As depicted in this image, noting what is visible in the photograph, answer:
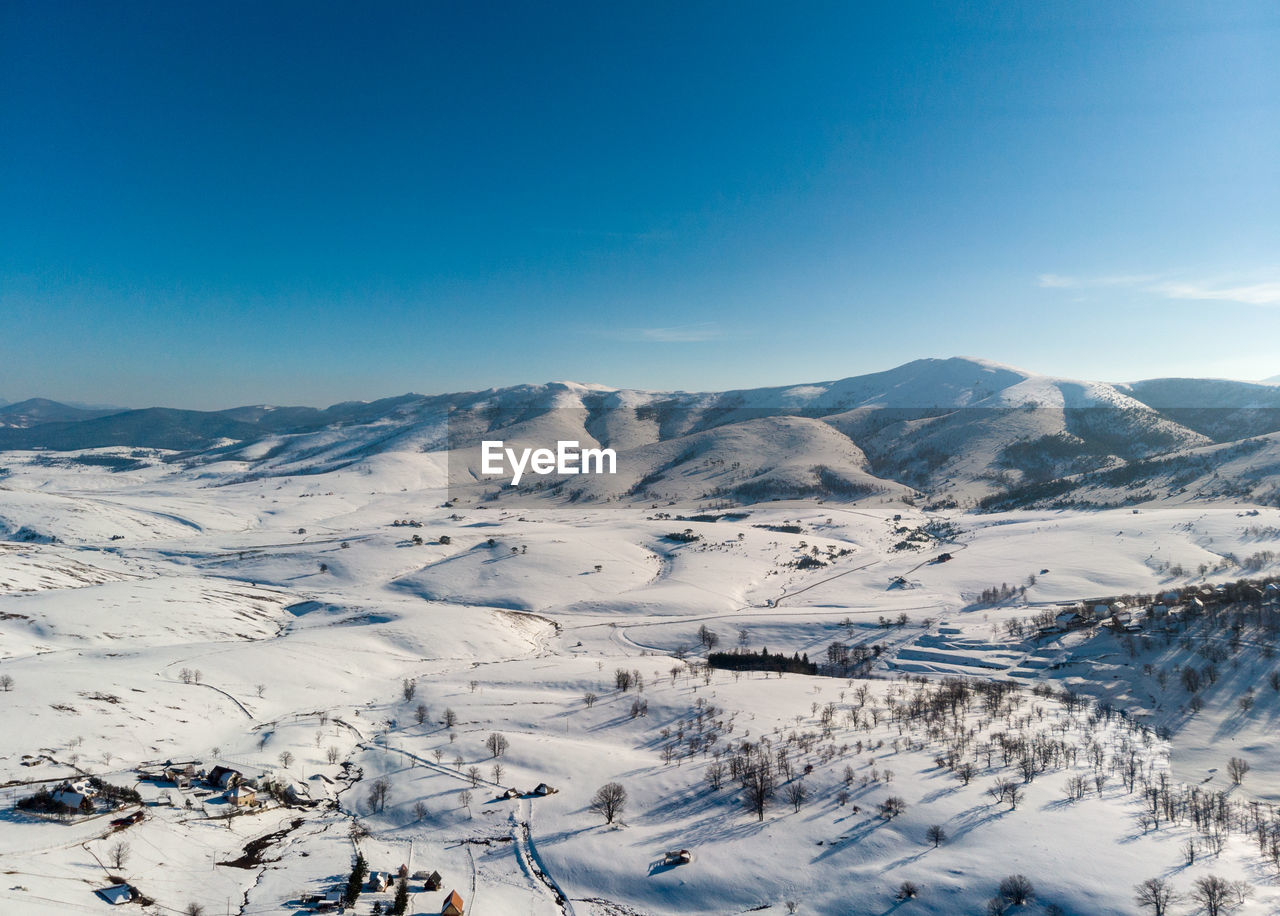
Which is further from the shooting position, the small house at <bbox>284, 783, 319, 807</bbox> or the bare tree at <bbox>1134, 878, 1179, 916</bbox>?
the small house at <bbox>284, 783, 319, 807</bbox>

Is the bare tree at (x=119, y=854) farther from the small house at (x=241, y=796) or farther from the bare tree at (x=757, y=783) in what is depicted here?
the bare tree at (x=757, y=783)

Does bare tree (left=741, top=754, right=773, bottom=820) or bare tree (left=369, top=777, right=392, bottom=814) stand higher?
bare tree (left=741, top=754, right=773, bottom=820)

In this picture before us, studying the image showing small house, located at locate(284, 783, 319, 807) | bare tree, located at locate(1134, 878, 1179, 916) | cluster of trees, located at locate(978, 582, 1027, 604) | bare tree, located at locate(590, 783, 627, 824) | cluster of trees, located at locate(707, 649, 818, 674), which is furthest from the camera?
cluster of trees, located at locate(978, 582, 1027, 604)

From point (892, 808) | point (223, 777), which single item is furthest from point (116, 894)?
point (892, 808)

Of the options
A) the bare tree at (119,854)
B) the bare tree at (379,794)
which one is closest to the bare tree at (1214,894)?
the bare tree at (379,794)

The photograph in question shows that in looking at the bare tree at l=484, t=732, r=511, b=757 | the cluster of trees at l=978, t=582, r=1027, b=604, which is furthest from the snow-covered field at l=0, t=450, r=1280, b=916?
the cluster of trees at l=978, t=582, r=1027, b=604

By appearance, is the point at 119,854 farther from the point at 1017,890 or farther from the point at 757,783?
the point at 1017,890

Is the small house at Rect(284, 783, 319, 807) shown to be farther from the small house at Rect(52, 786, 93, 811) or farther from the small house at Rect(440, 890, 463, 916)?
the small house at Rect(440, 890, 463, 916)

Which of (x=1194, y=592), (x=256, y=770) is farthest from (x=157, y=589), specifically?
(x=1194, y=592)
